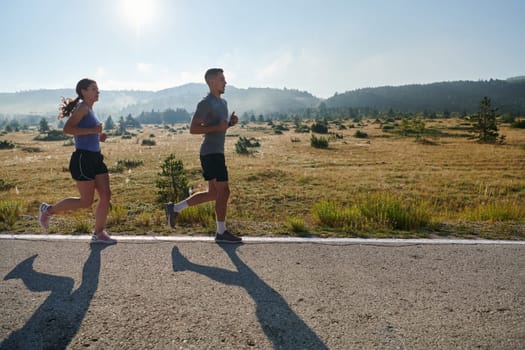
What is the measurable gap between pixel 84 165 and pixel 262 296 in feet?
8.85

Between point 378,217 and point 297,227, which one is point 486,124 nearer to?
point 378,217

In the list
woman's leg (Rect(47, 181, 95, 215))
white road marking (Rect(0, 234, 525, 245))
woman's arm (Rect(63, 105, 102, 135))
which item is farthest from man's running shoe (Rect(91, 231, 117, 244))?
woman's arm (Rect(63, 105, 102, 135))

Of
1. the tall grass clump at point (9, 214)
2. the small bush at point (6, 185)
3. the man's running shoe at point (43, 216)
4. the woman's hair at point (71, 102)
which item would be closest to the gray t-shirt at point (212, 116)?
the woman's hair at point (71, 102)

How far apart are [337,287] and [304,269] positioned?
434mm

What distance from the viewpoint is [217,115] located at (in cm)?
414

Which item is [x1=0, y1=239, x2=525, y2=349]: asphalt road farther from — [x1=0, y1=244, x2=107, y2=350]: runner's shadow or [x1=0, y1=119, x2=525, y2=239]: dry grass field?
[x1=0, y1=119, x2=525, y2=239]: dry grass field

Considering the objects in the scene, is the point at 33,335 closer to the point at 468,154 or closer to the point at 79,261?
the point at 79,261

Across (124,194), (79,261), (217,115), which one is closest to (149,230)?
(79,261)

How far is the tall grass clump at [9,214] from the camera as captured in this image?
15.1 feet

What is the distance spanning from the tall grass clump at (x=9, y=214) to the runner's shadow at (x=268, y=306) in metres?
2.66

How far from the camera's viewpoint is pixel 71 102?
420 cm

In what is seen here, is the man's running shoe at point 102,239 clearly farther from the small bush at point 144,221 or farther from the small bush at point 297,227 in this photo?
the small bush at point 297,227

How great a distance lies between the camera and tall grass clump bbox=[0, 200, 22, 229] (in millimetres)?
4598

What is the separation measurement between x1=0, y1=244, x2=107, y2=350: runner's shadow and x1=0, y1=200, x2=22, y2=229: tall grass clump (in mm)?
1612
